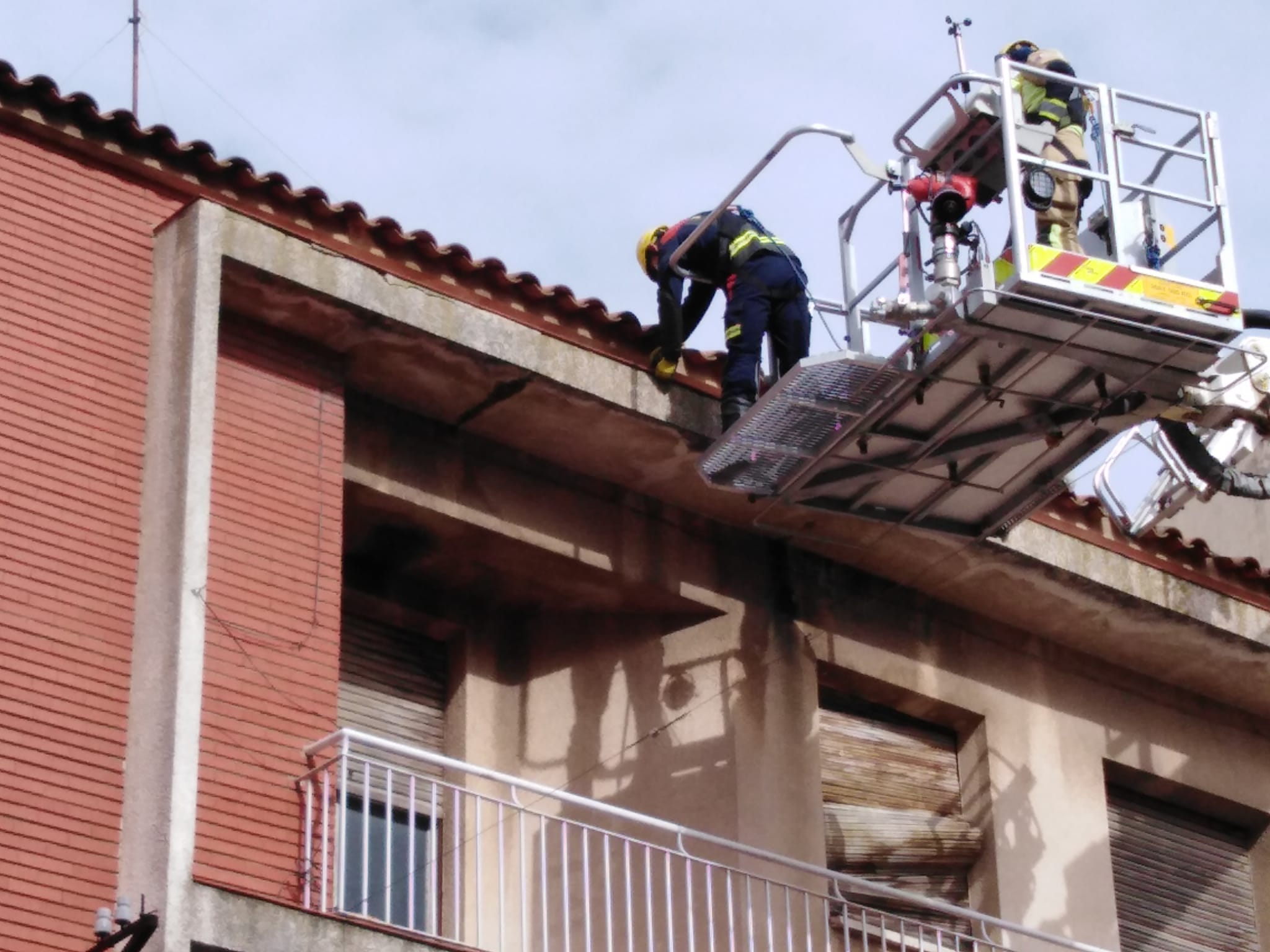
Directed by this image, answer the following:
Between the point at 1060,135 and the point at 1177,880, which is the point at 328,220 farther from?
the point at 1177,880

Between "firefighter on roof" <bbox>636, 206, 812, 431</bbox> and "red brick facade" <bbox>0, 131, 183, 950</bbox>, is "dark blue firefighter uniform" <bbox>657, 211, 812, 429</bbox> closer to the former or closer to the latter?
"firefighter on roof" <bbox>636, 206, 812, 431</bbox>

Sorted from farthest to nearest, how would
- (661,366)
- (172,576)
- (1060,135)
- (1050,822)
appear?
(1050,822), (661,366), (1060,135), (172,576)

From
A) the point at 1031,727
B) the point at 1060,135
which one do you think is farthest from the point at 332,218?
the point at 1031,727

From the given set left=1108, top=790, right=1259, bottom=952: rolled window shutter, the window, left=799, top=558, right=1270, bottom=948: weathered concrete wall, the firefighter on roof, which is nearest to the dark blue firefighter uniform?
the firefighter on roof

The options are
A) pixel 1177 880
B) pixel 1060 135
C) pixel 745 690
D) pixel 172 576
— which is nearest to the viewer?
pixel 172 576

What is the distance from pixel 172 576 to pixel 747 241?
3.77 meters

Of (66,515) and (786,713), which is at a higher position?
(786,713)

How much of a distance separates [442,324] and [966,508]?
10.0ft

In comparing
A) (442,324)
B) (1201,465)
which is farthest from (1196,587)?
(442,324)

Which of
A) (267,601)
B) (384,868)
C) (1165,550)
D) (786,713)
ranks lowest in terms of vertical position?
(384,868)

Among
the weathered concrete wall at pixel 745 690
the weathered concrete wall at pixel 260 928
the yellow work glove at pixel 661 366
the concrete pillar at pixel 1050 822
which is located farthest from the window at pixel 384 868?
the concrete pillar at pixel 1050 822

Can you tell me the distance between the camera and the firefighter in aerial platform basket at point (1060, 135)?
1230 cm

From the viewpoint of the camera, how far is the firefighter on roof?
1316 centimetres

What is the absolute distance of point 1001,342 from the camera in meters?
12.1
